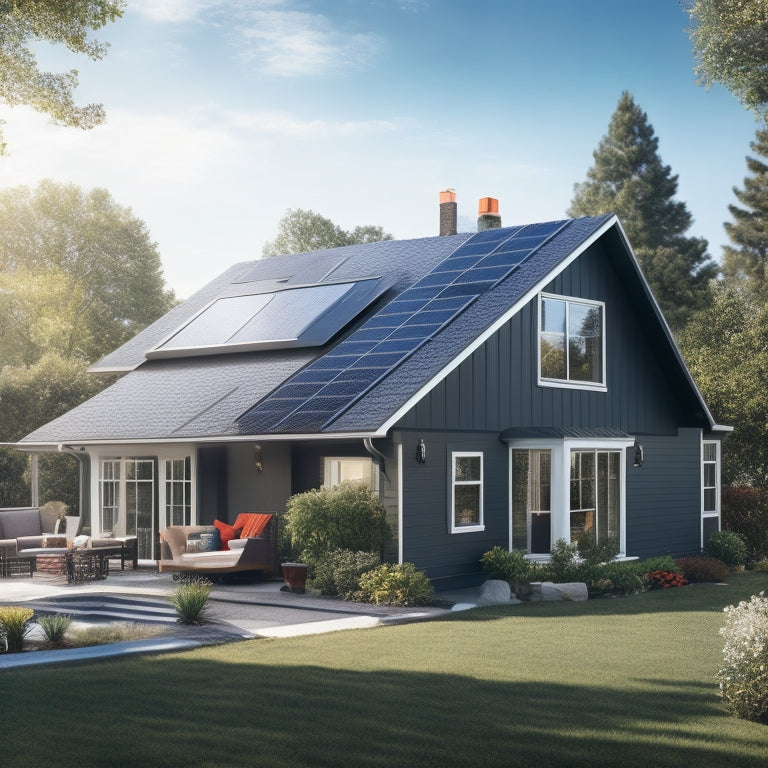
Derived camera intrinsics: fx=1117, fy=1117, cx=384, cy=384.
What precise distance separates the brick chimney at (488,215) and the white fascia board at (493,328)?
4.57 meters

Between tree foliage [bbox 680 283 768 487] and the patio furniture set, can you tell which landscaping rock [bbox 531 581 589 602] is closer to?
the patio furniture set

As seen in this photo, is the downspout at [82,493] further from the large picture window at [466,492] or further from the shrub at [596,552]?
the shrub at [596,552]

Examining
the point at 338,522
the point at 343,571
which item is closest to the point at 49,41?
the point at 338,522

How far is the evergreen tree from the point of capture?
4550 centimetres

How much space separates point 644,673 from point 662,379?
13.3 meters

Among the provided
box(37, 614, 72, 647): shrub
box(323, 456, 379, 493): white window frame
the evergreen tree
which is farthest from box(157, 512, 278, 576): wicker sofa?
the evergreen tree

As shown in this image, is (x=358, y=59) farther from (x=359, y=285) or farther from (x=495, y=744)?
(x=495, y=744)

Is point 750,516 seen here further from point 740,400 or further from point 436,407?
point 436,407

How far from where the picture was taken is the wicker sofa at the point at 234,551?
17.6m

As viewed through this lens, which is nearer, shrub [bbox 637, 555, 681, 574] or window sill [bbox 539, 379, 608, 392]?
shrub [bbox 637, 555, 681, 574]

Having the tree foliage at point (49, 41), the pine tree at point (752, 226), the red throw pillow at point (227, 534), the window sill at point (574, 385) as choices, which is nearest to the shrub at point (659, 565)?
the window sill at point (574, 385)

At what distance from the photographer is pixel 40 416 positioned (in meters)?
32.2

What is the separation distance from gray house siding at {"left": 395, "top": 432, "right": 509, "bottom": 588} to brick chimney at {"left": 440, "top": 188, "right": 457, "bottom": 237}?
27.7 ft

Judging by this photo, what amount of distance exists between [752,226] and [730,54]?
34.3 meters
